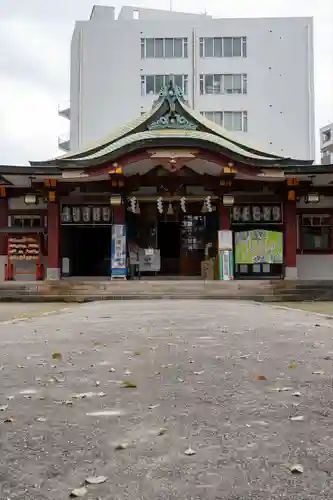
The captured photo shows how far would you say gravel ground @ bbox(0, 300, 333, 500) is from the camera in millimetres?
2924

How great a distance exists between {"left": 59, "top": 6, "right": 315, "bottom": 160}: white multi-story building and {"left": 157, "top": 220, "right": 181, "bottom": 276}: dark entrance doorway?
61.2ft

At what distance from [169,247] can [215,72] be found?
21.3 metres

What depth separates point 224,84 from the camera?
3934 centimetres

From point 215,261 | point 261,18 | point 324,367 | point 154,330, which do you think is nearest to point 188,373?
point 324,367

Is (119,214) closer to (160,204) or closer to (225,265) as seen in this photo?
(160,204)

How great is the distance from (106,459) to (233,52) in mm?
39875

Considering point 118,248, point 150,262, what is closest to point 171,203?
point 150,262

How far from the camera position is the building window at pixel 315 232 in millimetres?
20969

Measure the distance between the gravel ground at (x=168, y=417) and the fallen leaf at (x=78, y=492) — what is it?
30mm

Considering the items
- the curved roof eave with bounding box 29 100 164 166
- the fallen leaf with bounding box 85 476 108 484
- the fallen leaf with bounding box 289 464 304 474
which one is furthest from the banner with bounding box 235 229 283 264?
the fallen leaf with bounding box 85 476 108 484

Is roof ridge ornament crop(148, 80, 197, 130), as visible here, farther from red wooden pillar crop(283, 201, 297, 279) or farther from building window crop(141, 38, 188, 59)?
building window crop(141, 38, 188, 59)

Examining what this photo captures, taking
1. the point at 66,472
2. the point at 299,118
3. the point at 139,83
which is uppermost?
the point at 139,83

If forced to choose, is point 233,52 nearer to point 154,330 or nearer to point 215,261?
point 215,261

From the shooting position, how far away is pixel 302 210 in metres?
20.8
